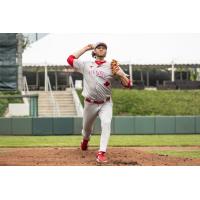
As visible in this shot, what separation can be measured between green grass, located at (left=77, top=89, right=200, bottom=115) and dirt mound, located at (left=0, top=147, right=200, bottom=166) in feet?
43.9

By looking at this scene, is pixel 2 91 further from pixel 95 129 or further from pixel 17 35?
pixel 95 129

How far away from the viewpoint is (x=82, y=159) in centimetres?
973

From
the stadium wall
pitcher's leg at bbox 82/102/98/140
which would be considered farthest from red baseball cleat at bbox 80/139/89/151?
the stadium wall

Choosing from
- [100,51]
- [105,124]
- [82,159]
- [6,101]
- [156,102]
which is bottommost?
[156,102]

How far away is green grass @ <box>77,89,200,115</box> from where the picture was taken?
2447 cm

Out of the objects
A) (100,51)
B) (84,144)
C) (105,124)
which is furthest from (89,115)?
(100,51)

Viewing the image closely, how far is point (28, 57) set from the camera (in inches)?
1081

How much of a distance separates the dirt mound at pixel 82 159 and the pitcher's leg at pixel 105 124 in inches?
13.4

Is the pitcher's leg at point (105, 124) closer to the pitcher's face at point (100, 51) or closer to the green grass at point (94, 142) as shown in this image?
the pitcher's face at point (100, 51)

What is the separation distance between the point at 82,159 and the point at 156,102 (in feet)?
52.9

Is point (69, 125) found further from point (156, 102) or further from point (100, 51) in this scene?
point (100, 51)

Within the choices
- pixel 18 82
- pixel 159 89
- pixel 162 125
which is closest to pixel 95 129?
pixel 162 125

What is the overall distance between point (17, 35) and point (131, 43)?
6481 millimetres

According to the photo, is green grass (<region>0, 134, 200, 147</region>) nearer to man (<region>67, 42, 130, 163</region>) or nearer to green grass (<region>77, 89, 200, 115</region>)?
man (<region>67, 42, 130, 163</region>)
